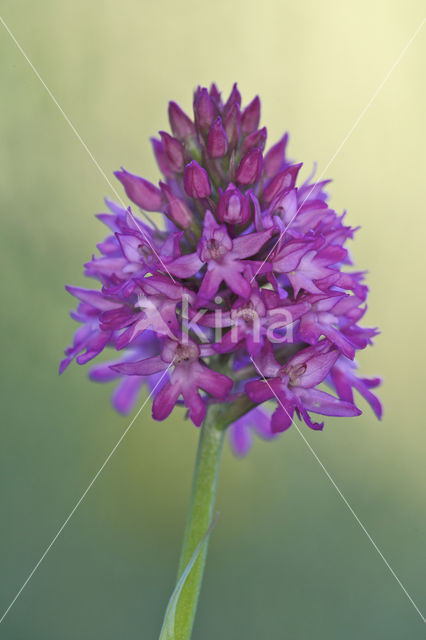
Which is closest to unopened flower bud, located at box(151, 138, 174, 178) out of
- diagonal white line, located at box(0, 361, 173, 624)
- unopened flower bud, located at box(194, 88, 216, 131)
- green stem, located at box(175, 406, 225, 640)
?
unopened flower bud, located at box(194, 88, 216, 131)

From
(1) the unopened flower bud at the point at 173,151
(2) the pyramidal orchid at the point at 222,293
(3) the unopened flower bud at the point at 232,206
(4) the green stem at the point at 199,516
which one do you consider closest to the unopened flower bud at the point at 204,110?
(2) the pyramidal orchid at the point at 222,293

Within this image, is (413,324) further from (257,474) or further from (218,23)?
(218,23)

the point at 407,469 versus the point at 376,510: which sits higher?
the point at 407,469

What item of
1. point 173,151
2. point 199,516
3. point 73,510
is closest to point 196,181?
point 173,151

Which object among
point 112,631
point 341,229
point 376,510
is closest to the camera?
point 341,229

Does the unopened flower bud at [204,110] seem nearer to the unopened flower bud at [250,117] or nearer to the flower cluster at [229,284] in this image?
the flower cluster at [229,284]

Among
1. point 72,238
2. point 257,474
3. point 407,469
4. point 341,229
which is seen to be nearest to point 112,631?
point 257,474

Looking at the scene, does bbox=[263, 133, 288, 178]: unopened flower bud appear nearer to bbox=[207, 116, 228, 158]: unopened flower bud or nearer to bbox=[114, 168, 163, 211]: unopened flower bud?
bbox=[207, 116, 228, 158]: unopened flower bud
